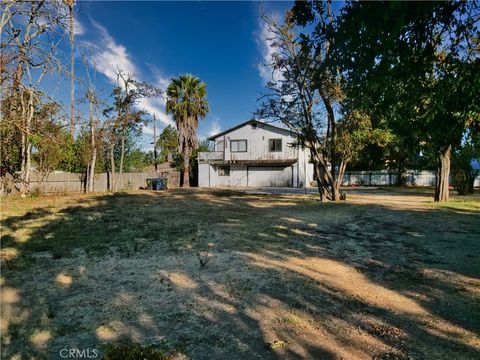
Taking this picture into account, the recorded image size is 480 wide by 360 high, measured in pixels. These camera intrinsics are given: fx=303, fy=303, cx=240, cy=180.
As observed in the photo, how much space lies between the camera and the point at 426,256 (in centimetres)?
665

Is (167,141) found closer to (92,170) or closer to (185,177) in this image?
(185,177)

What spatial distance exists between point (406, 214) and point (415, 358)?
10824mm

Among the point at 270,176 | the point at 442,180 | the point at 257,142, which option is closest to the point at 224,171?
the point at 257,142

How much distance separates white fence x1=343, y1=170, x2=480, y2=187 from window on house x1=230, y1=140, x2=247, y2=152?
12815mm

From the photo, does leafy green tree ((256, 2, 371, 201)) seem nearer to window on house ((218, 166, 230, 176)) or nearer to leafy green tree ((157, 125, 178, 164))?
window on house ((218, 166, 230, 176))

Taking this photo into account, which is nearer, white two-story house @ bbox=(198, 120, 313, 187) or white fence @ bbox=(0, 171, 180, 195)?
white fence @ bbox=(0, 171, 180, 195)

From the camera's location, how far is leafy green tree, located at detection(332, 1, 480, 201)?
3277mm

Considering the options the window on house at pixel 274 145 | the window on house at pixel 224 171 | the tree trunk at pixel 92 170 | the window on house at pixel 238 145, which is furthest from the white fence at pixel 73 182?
the window on house at pixel 274 145

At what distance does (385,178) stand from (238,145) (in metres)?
17.7

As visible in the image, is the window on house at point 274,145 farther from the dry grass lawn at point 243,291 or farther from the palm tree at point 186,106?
the dry grass lawn at point 243,291

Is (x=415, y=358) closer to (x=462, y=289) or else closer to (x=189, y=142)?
(x=462, y=289)

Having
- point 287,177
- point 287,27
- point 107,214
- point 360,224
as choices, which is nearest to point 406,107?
point 360,224

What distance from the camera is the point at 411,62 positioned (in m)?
4.17

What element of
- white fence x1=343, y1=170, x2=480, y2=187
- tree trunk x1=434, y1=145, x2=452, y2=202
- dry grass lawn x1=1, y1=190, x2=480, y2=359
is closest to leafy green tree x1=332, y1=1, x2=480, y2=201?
dry grass lawn x1=1, y1=190, x2=480, y2=359
